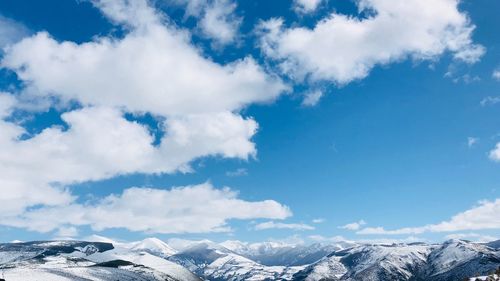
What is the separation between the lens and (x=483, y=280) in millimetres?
53156

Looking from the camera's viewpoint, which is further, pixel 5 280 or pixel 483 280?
pixel 5 280

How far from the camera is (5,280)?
198250mm

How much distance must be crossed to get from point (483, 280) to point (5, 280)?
195029mm
